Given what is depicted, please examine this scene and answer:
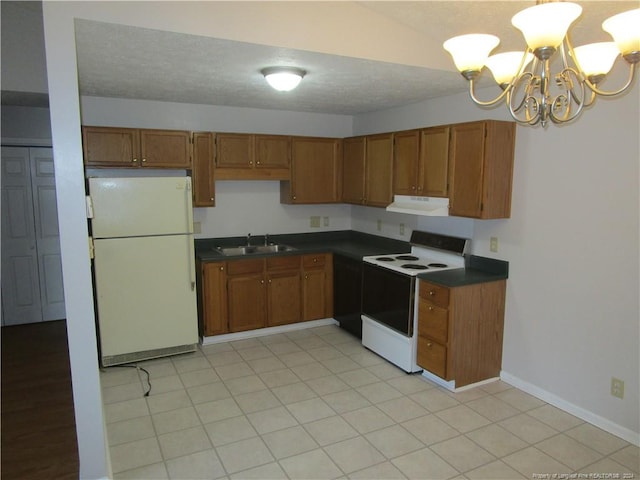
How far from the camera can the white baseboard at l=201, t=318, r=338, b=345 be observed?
4406 mm

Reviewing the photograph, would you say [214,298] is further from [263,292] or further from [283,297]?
[283,297]

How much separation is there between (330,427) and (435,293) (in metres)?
1.25

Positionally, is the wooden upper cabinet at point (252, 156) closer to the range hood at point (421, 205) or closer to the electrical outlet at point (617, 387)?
the range hood at point (421, 205)

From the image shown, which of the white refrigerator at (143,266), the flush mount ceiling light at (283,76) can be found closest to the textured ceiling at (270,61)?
the flush mount ceiling light at (283,76)

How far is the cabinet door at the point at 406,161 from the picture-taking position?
3.92 meters

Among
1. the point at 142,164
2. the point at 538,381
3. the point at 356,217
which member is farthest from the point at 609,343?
the point at 142,164

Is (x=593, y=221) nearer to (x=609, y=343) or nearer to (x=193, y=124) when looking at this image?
(x=609, y=343)

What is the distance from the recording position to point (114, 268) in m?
3.72

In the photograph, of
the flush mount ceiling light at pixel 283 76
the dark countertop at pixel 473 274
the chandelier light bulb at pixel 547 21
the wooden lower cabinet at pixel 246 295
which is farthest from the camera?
the wooden lower cabinet at pixel 246 295

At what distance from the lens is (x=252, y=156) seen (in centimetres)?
458

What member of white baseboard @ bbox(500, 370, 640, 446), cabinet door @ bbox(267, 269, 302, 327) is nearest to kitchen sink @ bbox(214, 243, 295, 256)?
cabinet door @ bbox(267, 269, 302, 327)

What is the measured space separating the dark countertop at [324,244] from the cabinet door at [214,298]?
104mm

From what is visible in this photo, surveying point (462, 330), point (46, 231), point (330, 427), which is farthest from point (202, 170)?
point (462, 330)

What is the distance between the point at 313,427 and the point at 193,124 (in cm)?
313
